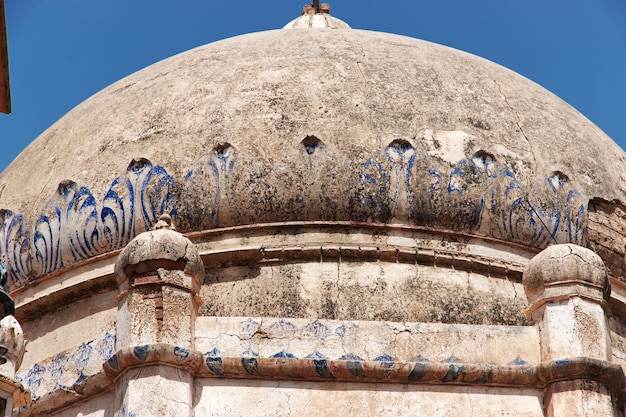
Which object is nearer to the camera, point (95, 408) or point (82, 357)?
point (95, 408)

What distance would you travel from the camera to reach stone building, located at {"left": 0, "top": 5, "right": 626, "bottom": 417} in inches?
441

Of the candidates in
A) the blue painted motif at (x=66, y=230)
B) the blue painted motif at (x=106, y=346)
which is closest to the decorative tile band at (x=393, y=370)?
the blue painted motif at (x=106, y=346)

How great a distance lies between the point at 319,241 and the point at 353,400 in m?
1.76

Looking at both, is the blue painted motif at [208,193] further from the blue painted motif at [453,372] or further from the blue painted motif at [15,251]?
the blue painted motif at [453,372]

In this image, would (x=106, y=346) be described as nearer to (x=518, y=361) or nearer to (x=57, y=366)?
(x=57, y=366)

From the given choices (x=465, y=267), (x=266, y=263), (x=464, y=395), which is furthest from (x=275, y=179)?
(x=464, y=395)

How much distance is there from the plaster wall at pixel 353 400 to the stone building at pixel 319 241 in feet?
0.04

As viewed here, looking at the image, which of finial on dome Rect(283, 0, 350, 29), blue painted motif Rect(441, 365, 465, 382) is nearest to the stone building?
blue painted motif Rect(441, 365, 465, 382)

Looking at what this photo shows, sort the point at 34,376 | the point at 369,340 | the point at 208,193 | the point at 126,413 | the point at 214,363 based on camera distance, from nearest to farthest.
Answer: the point at 126,413 < the point at 214,363 < the point at 369,340 < the point at 34,376 < the point at 208,193

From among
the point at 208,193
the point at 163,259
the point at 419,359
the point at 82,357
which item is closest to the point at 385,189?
the point at 208,193

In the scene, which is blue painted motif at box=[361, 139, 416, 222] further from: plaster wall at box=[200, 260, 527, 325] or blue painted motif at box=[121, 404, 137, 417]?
blue painted motif at box=[121, 404, 137, 417]

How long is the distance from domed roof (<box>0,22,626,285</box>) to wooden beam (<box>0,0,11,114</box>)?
8.65 ft

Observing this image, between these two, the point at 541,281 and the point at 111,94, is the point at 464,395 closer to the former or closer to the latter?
the point at 541,281

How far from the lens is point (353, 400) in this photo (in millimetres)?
11195
